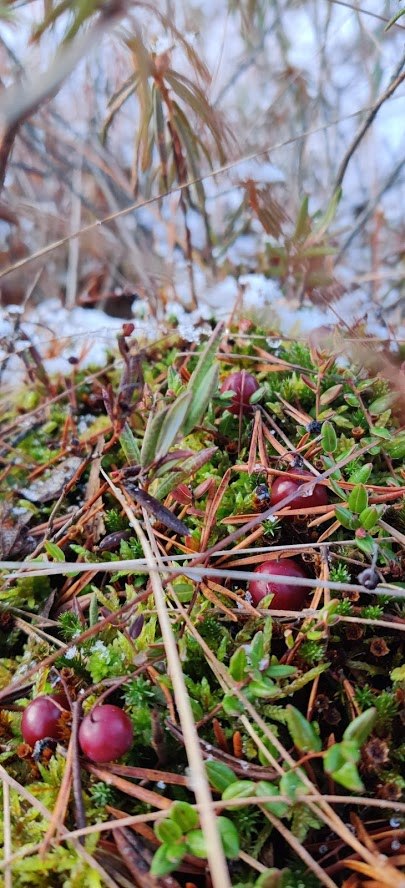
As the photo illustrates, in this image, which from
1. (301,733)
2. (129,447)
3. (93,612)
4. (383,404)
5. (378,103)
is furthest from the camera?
(378,103)

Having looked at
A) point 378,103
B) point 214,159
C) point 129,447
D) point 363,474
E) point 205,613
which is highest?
point 214,159

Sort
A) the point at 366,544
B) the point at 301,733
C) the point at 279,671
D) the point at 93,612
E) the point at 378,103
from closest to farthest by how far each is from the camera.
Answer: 1. the point at 301,733
2. the point at 279,671
3. the point at 366,544
4. the point at 93,612
5. the point at 378,103

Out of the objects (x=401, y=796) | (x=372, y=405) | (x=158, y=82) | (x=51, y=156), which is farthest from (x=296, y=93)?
(x=401, y=796)

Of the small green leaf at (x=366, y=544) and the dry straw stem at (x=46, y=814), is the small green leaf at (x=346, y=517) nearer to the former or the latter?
the small green leaf at (x=366, y=544)

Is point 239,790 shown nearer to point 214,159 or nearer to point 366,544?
point 366,544

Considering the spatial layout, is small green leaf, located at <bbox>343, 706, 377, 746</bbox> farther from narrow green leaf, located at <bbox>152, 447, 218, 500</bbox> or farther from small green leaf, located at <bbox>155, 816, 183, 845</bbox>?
narrow green leaf, located at <bbox>152, 447, 218, 500</bbox>

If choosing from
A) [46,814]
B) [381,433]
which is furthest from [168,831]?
[381,433]
